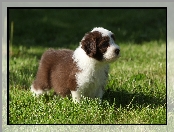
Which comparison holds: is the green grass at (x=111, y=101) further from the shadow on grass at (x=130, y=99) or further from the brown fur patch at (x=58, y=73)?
the brown fur patch at (x=58, y=73)

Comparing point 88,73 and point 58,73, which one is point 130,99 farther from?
point 58,73

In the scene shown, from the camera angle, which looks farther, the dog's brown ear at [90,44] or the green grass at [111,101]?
the dog's brown ear at [90,44]

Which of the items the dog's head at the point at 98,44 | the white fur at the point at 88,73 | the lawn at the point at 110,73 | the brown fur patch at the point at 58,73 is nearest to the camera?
the lawn at the point at 110,73

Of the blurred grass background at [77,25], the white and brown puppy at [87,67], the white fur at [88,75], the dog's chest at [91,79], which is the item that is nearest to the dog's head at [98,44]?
the white and brown puppy at [87,67]

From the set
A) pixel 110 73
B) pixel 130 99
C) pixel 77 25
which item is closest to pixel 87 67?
pixel 130 99

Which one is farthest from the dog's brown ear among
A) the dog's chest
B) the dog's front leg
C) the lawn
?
the lawn

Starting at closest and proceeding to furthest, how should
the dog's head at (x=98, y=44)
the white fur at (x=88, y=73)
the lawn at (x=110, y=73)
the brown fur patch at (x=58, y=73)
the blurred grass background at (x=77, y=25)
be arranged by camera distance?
the lawn at (x=110, y=73) → the dog's head at (x=98, y=44) → the white fur at (x=88, y=73) → the brown fur patch at (x=58, y=73) → the blurred grass background at (x=77, y=25)

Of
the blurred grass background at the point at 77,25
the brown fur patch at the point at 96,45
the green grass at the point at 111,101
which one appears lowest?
the green grass at the point at 111,101
